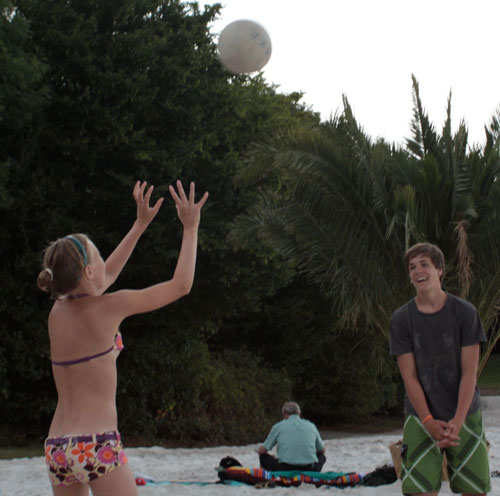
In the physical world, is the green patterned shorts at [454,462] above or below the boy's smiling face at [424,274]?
below

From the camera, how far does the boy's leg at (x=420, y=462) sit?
12.5 ft

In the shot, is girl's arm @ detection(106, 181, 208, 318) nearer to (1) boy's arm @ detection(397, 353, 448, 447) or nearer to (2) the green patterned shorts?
(1) boy's arm @ detection(397, 353, 448, 447)

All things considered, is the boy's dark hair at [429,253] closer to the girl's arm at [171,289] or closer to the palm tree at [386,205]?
the girl's arm at [171,289]

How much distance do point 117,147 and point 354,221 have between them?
5.11m

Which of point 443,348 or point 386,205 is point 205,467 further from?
point 443,348

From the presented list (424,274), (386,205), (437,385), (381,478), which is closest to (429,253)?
(424,274)

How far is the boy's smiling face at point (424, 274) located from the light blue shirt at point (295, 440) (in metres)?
3.81

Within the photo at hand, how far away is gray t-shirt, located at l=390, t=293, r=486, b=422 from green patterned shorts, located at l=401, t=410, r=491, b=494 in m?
0.11

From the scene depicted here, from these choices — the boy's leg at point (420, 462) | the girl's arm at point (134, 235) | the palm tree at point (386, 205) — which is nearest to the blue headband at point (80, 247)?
the girl's arm at point (134, 235)

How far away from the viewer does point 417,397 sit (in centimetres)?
385

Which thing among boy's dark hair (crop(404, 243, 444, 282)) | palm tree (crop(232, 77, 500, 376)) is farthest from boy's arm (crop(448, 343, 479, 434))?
palm tree (crop(232, 77, 500, 376))

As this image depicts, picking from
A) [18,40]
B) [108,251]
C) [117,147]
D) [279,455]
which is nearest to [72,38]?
[18,40]

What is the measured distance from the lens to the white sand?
6918 mm

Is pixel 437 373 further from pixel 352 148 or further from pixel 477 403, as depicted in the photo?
pixel 352 148
